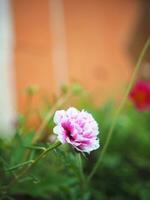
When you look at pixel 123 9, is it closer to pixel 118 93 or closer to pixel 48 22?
pixel 48 22

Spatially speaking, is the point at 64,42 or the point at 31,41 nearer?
the point at 31,41

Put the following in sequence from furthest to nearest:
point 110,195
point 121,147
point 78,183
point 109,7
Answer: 1. point 109,7
2. point 121,147
3. point 110,195
4. point 78,183

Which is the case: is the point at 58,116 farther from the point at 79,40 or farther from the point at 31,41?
the point at 79,40

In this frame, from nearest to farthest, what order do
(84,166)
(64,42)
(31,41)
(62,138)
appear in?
(62,138) < (84,166) < (31,41) < (64,42)

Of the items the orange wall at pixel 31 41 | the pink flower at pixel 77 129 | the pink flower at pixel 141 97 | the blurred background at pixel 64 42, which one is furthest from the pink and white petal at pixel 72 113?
the orange wall at pixel 31 41

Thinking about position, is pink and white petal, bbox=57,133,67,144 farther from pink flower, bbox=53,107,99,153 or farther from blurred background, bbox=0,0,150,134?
blurred background, bbox=0,0,150,134

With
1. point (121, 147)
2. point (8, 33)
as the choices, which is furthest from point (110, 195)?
point (8, 33)

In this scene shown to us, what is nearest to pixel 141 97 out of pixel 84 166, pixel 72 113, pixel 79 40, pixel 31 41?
pixel 84 166
